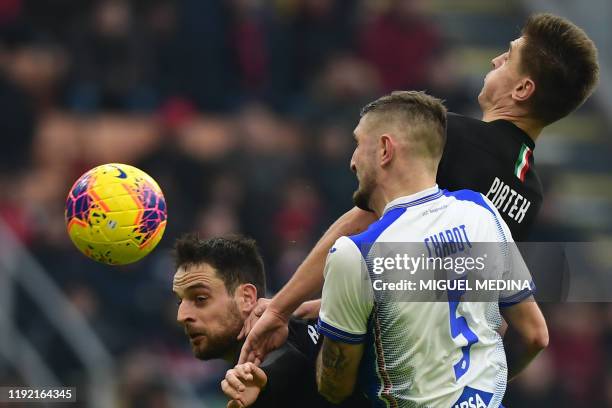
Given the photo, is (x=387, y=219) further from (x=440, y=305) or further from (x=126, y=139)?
(x=126, y=139)

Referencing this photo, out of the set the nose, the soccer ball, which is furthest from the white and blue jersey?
the soccer ball

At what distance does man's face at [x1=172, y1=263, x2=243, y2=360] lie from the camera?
5820mm

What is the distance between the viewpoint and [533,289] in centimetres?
522

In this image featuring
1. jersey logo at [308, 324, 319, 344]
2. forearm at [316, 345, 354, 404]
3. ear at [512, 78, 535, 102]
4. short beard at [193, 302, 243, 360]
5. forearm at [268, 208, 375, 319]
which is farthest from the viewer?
short beard at [193, 302, 243, 360]

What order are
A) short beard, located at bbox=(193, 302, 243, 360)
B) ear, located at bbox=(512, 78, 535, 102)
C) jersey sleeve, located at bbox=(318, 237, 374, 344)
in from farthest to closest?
short beard, located at bbox=(193, 302, 243, 360)
ear, located at bbox=(512, 78, 535, 102)
jersey sleeve, located at bbox=(318, 237, 374, 344)

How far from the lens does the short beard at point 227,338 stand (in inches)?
229

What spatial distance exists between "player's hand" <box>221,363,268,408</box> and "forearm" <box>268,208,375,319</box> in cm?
29

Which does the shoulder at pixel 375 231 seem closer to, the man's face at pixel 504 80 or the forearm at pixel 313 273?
the forearm at pixel 313 273

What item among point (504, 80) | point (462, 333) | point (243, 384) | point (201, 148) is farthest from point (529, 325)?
point (201, 148)

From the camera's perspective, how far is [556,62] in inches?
221

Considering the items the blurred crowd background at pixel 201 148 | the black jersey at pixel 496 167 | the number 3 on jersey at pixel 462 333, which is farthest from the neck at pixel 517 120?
the blurred crowd background at pixel 201 148

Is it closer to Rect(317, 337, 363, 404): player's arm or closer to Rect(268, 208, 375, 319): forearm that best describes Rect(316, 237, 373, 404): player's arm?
Rect(317, 337, 363, 404): player's arm

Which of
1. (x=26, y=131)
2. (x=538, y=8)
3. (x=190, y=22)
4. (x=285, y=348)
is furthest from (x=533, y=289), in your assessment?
(x=538, y=8)

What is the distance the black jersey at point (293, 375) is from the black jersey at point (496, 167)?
0.92m
